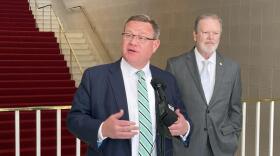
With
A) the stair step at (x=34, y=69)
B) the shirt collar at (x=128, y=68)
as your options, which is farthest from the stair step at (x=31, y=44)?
the shirt collar at (x=128, y=68)

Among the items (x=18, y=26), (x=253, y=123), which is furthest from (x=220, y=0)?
(x=18, y=26)

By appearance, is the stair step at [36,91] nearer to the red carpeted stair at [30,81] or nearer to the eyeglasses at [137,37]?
the red carpeted stair at [30,81]

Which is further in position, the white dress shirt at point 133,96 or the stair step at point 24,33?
the stair step at point 24,33

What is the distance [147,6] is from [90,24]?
8.81 ft

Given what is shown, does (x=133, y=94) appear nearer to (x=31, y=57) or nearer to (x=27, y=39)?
(x=31, y=57)

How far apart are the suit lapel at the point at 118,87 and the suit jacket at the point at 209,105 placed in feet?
2.31

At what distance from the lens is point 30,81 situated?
8664 millimetres

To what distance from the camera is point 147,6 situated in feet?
27.5

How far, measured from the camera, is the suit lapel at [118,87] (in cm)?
194

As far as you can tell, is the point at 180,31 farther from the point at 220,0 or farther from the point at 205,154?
the point at 205,154

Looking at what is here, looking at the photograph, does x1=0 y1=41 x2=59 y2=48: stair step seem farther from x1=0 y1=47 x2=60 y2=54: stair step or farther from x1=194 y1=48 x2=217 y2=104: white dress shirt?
x1=194 y1=48 x2=217 y2=104: white dress shirt

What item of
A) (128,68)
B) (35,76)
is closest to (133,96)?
(128,68)

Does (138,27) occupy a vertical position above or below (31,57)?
below

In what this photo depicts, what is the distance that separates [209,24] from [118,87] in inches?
31.8
